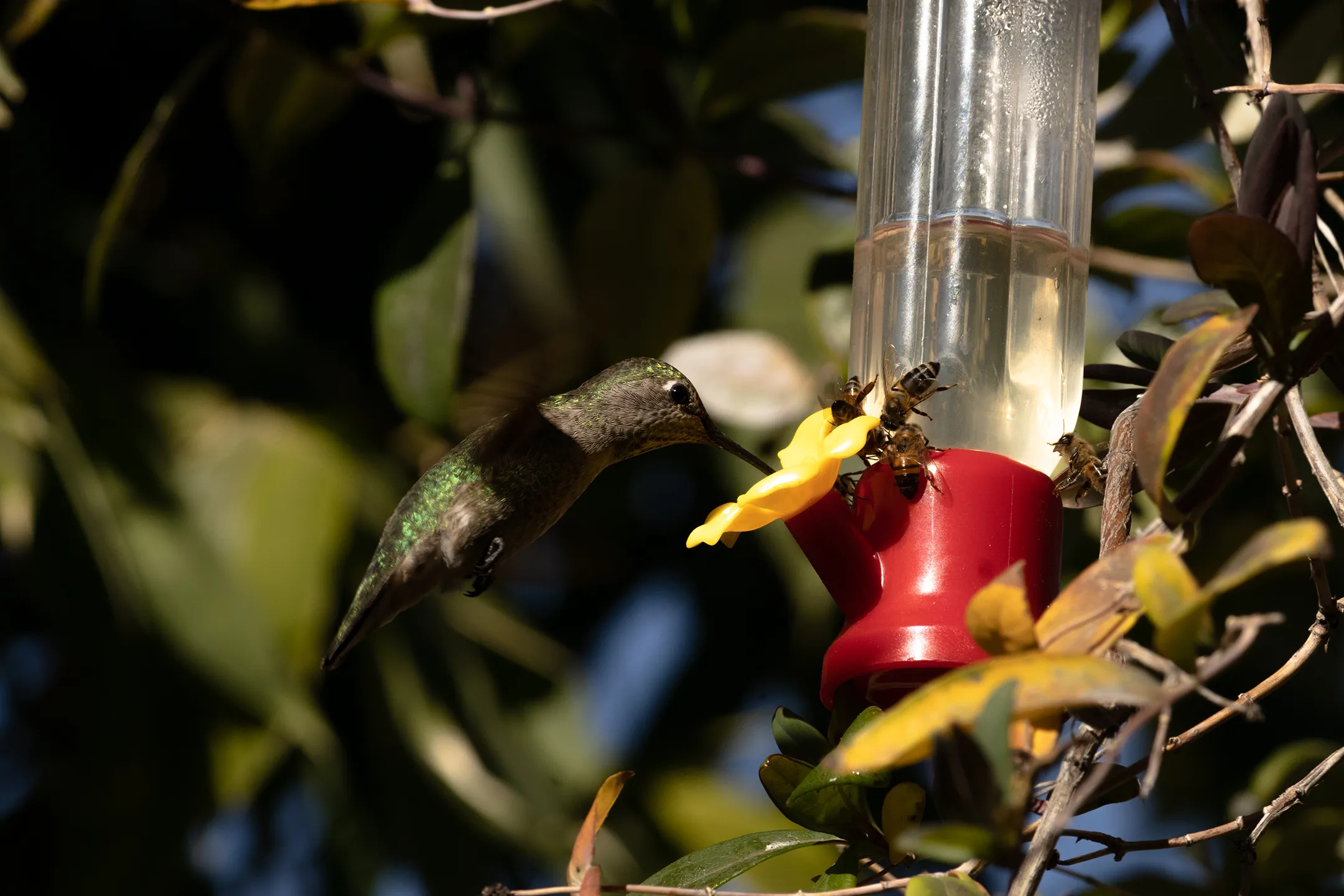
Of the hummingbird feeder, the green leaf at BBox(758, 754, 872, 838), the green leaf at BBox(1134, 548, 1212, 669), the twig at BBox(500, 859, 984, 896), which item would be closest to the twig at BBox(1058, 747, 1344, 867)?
the twig at BBox(500, 859, 984, 896)

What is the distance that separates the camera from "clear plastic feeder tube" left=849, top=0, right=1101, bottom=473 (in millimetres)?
2227

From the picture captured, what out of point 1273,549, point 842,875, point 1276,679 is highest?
point 1273,549

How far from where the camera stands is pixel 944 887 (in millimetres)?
1362

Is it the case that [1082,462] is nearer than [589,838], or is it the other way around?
[589,838]

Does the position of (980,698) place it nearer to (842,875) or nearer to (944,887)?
(944,887)

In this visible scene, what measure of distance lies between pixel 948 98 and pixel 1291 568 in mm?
998

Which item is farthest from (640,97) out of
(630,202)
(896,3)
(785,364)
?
(896,3)

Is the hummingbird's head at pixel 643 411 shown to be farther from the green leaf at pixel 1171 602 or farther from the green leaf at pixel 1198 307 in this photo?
the green leaf at pixel 1171 602

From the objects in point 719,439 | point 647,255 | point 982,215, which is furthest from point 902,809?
point 647,255

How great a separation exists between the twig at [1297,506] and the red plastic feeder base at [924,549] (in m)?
0.31

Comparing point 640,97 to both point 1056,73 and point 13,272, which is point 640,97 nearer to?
point 1056,73

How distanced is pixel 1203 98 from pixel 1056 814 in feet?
2.87

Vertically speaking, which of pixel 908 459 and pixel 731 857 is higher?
pixel 908 459

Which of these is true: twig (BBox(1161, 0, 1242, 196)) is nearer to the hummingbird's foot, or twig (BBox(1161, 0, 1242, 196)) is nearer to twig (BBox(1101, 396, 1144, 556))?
twig (BBox(1101, 396, 1144, 556))
